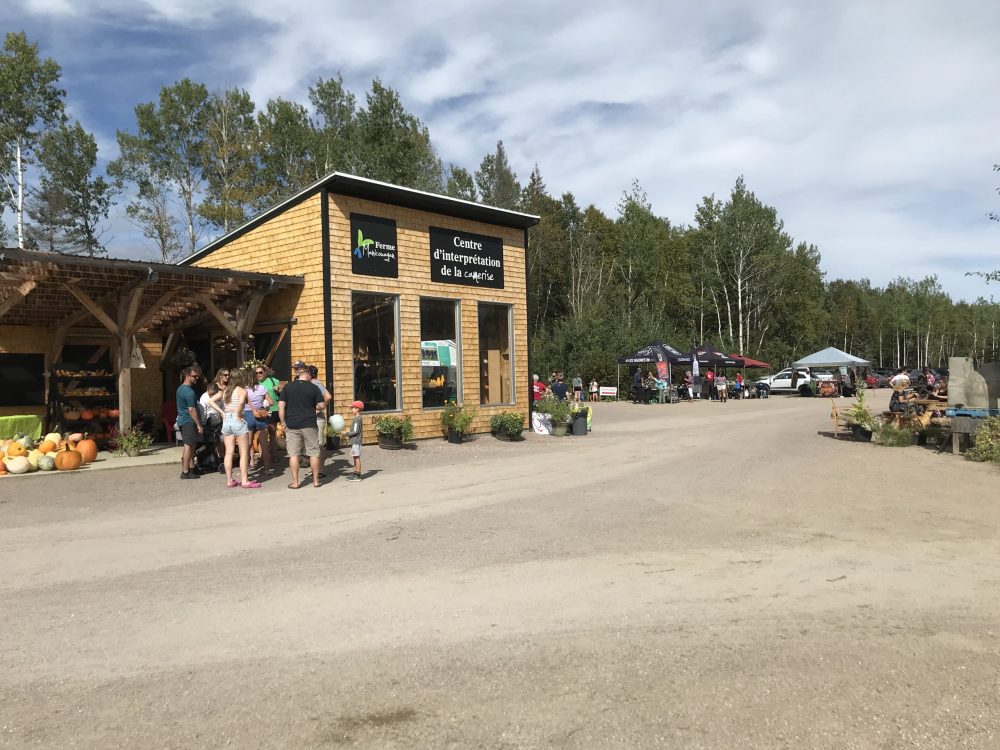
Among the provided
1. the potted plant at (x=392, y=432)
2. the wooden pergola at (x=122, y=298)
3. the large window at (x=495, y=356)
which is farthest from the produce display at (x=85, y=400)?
the large window at (x=495, y=356)

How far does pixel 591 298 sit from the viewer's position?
51438 mm

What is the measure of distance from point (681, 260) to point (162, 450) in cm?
4905

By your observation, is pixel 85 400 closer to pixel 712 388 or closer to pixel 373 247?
pixel 373 247

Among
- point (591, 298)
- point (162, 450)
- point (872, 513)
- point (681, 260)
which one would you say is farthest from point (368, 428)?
point (681, 260)

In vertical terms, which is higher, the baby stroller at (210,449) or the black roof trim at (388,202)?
the black roof trim at (388,202)

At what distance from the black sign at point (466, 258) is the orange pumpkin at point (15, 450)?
7.89m

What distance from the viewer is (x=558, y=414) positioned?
17.0 meters

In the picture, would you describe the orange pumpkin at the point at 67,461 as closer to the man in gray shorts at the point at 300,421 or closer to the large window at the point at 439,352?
the man in gray shorts at the point at 300,421

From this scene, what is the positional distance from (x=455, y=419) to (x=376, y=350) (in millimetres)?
2113

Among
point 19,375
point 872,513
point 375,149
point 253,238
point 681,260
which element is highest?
point 375,149

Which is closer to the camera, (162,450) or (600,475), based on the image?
(600,475)

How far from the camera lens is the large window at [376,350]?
46.9 ft

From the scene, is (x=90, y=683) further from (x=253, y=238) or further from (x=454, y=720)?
(x=253, y=238)

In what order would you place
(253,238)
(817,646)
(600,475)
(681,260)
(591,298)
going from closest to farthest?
(817,646) < (600,475) < (253,238) < (591,298) < (681,260)
